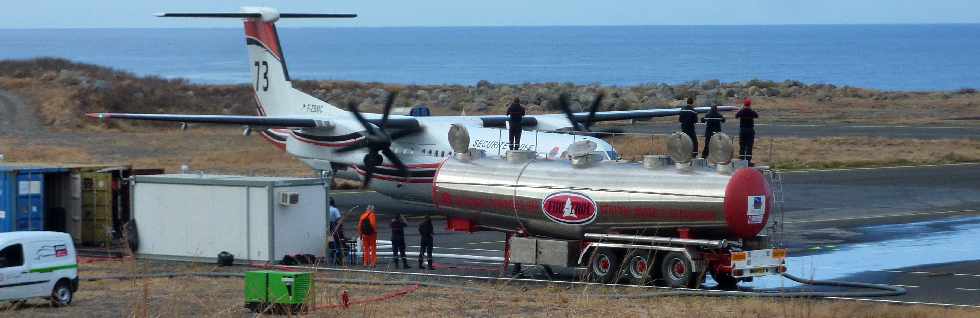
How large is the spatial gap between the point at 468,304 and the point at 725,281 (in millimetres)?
5866

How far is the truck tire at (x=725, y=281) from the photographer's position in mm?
26859

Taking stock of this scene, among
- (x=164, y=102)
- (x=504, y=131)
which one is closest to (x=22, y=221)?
(x=504, y=131)

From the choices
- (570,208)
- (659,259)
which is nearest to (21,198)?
(570,208)

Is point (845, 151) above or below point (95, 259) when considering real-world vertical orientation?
above

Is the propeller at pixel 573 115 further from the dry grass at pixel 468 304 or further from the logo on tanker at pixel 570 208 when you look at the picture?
the dry grass at pixel 468 304

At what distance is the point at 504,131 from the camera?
3819cm

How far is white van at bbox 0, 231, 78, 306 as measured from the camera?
22797 millimetres

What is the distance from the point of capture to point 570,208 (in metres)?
28.0

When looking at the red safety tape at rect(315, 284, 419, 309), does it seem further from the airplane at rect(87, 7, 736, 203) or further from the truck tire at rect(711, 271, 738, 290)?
the airplane at rect(87, 7, 736, 203)

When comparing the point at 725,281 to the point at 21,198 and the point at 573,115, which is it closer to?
the point at 573,115

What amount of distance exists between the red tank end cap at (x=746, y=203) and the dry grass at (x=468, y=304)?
1.88 meters

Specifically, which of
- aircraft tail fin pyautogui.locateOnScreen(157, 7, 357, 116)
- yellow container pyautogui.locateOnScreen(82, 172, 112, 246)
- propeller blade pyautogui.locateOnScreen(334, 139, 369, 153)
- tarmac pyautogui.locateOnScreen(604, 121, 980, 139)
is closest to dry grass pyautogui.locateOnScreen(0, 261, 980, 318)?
yellow container pyautogui.locateOnScreen(82, 172, 112, 246)

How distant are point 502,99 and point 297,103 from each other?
58.1 m

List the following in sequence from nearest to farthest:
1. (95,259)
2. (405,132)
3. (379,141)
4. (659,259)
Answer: (659,259) → (95,259) → (379,141) → (405,132)
